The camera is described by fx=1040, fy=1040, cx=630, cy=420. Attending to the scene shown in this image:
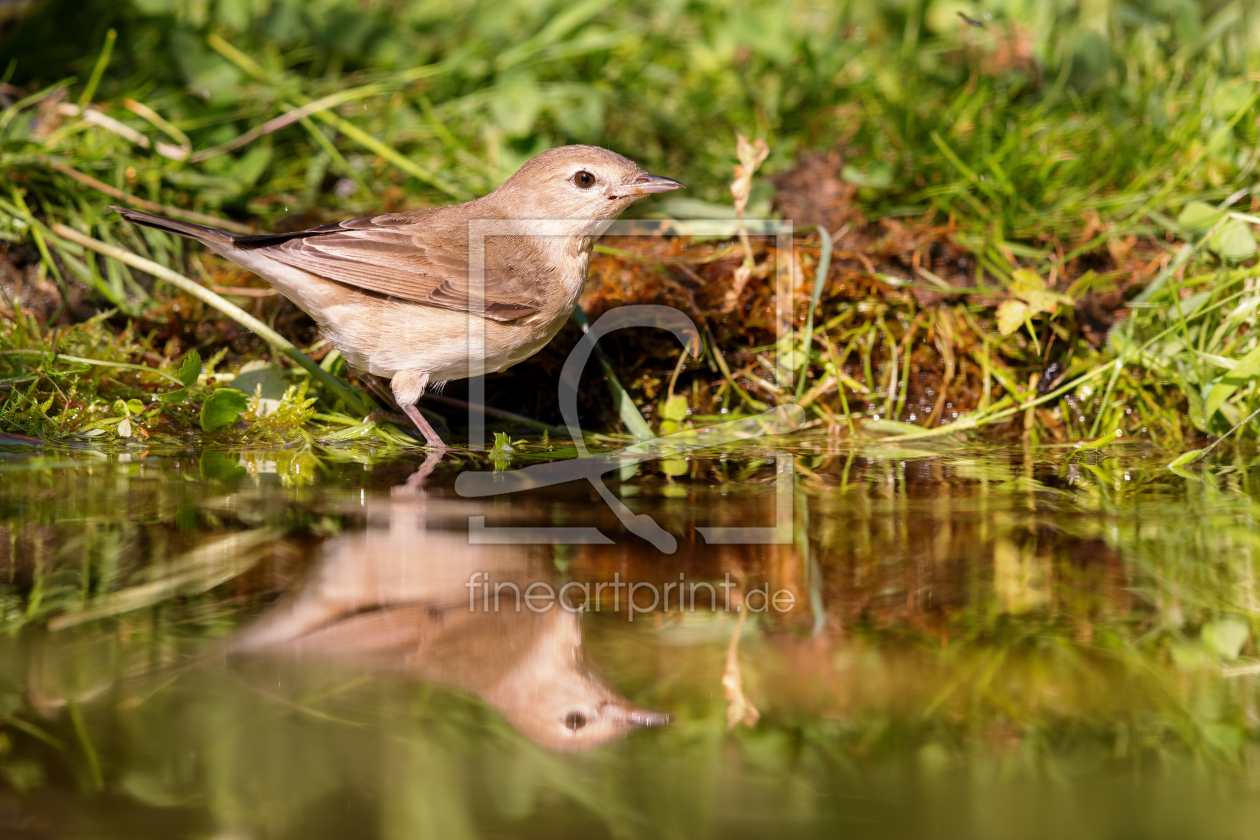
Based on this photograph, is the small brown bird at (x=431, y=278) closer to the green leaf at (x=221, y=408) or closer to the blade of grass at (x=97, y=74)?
the green leaf at (x=221, y=408)

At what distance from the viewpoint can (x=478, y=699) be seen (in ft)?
6.55

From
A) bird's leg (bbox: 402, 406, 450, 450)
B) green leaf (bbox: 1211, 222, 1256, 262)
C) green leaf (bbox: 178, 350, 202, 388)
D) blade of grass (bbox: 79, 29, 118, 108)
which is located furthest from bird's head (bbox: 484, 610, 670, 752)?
blade of grass (bbox: 79, 29, 118, 108)

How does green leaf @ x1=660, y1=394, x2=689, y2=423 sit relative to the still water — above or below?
above

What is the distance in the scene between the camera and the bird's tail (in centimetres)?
399

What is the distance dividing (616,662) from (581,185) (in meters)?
2.95

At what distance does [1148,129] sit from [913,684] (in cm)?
459

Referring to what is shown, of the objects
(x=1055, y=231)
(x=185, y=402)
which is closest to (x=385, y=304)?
(x=185, y=402)

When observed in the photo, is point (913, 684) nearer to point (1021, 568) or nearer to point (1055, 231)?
point (1021, 568)

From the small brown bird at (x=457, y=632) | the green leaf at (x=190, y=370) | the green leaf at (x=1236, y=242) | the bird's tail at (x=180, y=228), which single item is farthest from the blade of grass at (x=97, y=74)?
the green leaf at (x=1236, y=242)

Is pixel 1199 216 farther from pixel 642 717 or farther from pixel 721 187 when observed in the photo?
pixel 642 717

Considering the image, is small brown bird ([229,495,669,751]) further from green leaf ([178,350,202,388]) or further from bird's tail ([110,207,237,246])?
bird's tail ([110,207,237,246])

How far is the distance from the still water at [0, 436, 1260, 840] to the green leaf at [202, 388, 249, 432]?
66 centimetres

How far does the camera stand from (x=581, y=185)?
182 inches

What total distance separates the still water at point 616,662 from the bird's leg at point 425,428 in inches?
31.8
